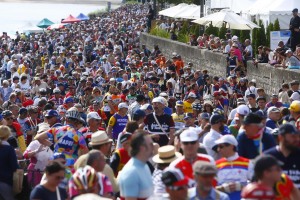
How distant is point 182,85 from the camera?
85.0ft

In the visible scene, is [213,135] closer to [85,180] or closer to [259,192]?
[85,180]

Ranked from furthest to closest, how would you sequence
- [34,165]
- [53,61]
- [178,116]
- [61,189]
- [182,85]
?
1. [53,61]
2. [182,85]
3. [178,116]
4. [34,165]
5. [61,189]

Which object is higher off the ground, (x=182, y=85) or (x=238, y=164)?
(x=238, y=164)

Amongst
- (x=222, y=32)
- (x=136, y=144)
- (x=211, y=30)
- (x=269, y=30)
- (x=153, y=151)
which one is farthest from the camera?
(x=211, y=30)

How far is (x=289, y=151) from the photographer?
28.9 feet

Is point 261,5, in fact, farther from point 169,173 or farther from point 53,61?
point 169,173

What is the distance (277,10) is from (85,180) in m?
25.0

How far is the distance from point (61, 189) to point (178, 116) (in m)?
7.49

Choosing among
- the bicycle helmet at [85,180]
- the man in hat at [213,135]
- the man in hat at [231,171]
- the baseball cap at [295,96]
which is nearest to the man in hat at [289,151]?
the man in hat at [231,171]

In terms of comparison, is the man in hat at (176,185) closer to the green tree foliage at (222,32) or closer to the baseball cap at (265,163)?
the baseball cap at (265,163)

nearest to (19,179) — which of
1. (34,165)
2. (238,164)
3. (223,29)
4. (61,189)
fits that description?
(34,165)

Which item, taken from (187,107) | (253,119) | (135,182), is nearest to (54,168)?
(135,182)

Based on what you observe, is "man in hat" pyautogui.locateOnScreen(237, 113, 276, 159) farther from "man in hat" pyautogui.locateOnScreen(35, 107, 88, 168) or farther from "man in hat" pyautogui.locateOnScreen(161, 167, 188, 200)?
"man in hat" pyautogui.locateOnScreen(161, 167, 188, 200)

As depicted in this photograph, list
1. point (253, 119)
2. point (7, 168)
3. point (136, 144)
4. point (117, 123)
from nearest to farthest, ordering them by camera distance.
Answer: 1. point (136, 144)
2. point (253, 119)
3. point (7, 168)
4. point (117, 123)
